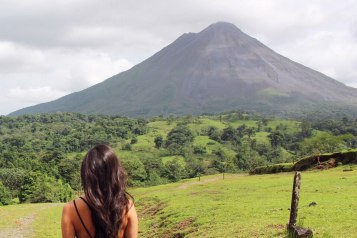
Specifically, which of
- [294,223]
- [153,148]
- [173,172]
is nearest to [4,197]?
[173,172]

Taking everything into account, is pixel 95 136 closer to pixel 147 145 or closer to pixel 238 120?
pixel 147 145

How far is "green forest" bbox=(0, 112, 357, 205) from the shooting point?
270 ft

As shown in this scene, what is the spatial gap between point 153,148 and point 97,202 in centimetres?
13004

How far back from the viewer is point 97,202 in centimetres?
459

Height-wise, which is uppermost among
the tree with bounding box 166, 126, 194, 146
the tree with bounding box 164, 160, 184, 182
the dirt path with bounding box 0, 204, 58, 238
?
the tree with bounding box 166, 126, 194, 146

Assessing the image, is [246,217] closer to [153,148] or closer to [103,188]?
[103,188]

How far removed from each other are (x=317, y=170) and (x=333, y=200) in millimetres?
Result: 24449

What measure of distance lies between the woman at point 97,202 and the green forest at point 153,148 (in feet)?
197

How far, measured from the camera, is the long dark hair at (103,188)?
15.2 feet

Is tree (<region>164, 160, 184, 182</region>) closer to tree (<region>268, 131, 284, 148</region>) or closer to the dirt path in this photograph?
tree (<region>268, 131, 284, 148</region>)

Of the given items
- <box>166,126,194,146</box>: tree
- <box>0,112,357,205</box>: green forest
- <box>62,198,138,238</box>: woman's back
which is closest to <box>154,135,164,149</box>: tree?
<box>0,112,357,205</box>: green forest

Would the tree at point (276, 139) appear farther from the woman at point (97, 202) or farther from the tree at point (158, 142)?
the woman at point (97, 202)

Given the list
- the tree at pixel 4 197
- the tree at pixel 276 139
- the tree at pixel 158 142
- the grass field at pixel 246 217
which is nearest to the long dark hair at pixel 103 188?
the grass field at pixel 246 217

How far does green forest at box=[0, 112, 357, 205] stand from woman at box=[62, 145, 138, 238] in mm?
60031
